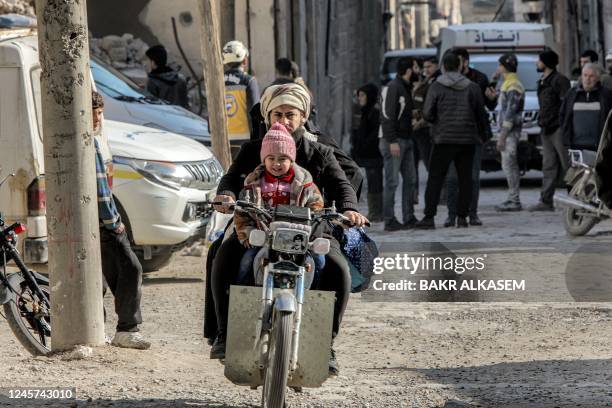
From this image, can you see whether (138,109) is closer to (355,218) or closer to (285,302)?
(355,218)

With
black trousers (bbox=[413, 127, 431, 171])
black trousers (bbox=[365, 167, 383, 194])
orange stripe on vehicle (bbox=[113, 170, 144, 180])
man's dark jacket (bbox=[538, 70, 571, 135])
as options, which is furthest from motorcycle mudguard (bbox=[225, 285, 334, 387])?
black trousers (bbox=[413, 127, 431, 171])

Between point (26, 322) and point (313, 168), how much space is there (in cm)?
231

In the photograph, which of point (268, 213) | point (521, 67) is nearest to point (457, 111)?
point (521, 67)

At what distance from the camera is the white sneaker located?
28.9ft

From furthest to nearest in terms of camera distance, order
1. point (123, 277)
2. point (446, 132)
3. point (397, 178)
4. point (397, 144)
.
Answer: point (397, 178) → point (397, 144) → point (446, 132) → point (123, 277)

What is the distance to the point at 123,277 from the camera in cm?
891

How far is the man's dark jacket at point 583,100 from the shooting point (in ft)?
53.6

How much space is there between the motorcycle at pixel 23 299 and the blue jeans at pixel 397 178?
852 cm

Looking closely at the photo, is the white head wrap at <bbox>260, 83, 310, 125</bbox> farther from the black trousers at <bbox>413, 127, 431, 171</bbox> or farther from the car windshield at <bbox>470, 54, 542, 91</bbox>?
the car windshield at <bbox>470, 54, 542, 91</bbox>

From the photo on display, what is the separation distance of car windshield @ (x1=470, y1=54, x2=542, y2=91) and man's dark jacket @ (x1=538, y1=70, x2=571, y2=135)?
544 cm

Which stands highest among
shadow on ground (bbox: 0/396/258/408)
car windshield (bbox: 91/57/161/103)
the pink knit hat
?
the pink knit hat

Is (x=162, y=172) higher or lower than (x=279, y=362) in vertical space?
higher

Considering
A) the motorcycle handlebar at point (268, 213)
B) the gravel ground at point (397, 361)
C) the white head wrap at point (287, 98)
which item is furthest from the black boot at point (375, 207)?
the motorcycle handlebar at point (268, 213)

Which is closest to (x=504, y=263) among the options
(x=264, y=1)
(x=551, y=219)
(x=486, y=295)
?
(x=486, y=295)
